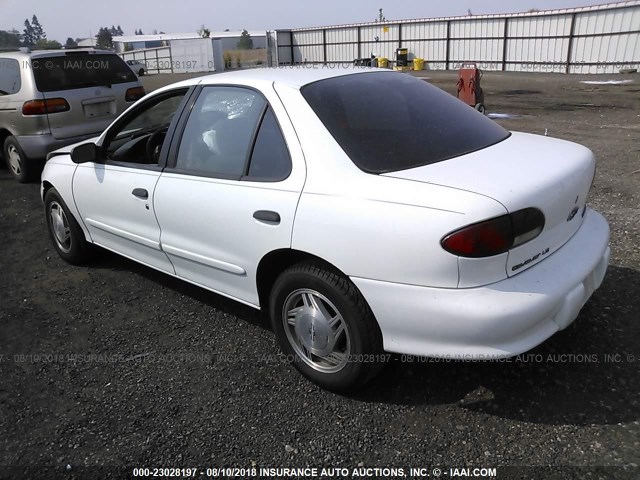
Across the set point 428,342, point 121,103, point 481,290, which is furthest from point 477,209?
point 121,103

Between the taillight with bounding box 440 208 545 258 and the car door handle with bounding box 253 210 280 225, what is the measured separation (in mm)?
895

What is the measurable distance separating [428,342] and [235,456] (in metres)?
1.03

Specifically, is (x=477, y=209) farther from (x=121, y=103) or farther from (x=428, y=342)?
(x=121, y=103)

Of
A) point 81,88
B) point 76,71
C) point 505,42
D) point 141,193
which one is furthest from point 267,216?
point 505,42

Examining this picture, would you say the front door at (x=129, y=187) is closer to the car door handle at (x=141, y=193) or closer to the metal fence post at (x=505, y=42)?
the car door handle at (x=141, y=193)

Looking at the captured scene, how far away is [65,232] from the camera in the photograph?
4.71 meters

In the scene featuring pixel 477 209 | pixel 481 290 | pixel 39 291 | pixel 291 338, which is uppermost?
pixel 477 209

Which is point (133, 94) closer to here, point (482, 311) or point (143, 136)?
point (143, 136)

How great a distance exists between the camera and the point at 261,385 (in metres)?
2.96

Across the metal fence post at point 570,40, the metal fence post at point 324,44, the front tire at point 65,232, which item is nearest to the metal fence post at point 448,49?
the metal fence post at point 570,40

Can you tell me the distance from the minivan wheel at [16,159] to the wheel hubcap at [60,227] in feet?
10.9

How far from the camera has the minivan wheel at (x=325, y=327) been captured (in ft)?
8.43

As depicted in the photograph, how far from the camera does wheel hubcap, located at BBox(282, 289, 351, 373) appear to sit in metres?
2.72

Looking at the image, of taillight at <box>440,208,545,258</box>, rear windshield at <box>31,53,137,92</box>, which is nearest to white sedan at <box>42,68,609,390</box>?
taillight at <box>440,208,545,258</box>
